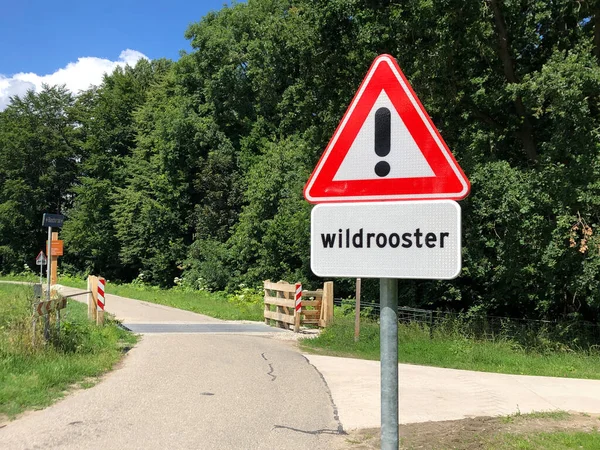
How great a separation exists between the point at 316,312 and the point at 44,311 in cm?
888

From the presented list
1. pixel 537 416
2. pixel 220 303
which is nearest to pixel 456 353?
pixel 537 416

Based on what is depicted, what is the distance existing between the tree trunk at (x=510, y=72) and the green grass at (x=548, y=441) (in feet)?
37.5

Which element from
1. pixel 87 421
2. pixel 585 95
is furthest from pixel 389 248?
pixel 585 95

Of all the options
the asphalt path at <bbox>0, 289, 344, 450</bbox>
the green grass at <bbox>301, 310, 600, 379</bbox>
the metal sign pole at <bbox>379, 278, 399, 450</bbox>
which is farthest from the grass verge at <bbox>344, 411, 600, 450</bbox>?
the green grass at <bbox>301, 310, 600, 379</bbox>

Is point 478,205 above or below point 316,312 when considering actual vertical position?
above

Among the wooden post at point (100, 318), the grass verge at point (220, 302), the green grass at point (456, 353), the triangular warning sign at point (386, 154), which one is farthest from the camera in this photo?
the grass verge at point (220, 302)

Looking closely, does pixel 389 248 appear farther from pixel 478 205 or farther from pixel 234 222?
pixel 234 222

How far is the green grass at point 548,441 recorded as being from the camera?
495cm

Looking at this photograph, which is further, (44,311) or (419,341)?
(419,341)

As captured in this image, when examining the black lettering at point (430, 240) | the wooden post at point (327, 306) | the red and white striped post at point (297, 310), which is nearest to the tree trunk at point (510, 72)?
the wooden post at point (327, 306)

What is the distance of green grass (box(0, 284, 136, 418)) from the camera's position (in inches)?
259

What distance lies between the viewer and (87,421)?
582cm

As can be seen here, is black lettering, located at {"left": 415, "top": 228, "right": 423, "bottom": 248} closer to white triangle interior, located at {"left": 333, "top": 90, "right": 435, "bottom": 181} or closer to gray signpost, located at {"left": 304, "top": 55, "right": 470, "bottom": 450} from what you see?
gray signpost, located at {"left": 304, "top": 55, "right": 470, "bottom": 450}

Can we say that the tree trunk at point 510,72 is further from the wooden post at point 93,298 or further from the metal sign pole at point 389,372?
the metal sign pole at point 389,372
